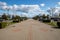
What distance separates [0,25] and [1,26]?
0.53 m

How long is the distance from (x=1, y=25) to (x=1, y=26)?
0.42 m

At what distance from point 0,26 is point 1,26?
0.69ft

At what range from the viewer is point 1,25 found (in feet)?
90.5

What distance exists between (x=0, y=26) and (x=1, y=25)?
423 millimetres

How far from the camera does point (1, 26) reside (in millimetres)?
27938

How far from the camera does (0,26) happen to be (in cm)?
2784

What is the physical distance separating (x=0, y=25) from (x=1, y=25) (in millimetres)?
218

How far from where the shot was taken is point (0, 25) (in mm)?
27469
